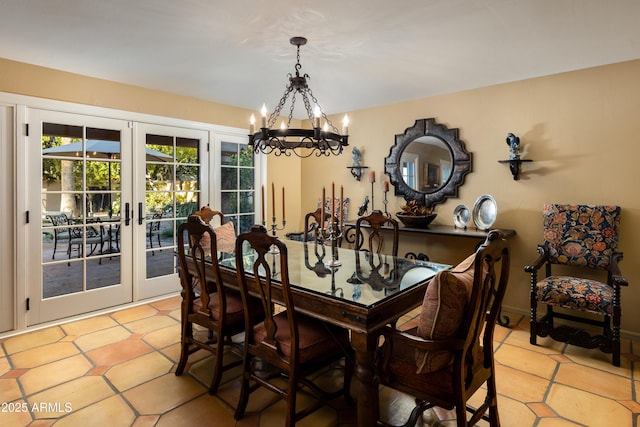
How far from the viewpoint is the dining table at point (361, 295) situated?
1.67 metres

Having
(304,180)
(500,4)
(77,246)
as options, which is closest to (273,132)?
(500,4)

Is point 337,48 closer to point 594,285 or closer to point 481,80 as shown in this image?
point 481,80

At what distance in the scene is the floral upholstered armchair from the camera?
8.73 ft

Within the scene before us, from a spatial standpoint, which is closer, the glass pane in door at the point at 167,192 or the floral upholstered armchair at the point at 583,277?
the floral upholstered armchair at the point at 583,277

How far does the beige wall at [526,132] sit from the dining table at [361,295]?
1.69 m

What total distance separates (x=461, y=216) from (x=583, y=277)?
1.20 meters

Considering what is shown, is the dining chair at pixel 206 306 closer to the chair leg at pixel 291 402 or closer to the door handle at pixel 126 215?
the chair leg at pixel 291 402

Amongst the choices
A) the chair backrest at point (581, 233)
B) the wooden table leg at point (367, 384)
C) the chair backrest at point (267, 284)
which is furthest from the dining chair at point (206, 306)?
the chair backrest at point (581, 233)

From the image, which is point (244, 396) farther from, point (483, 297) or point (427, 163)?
point (427, 163)

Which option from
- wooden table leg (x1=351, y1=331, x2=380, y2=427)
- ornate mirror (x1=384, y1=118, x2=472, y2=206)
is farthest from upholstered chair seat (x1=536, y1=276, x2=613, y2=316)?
wooden table leg (x1=351, y1=331, x2=380, y2=427)

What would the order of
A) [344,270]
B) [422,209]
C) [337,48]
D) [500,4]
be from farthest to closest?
[422,209] → [337,48] → [344,270] → [500,4]

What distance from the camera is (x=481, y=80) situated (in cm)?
350

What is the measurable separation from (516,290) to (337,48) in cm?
292

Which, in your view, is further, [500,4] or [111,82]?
[111,82]
